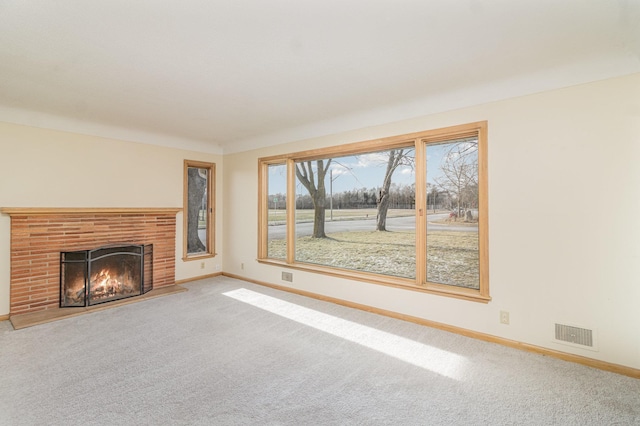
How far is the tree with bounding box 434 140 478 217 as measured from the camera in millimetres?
3095

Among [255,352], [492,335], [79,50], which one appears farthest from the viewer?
[492,335]

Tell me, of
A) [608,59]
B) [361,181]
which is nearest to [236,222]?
[361,181]

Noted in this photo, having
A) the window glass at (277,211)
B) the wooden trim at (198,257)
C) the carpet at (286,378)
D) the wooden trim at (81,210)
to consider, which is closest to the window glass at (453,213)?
the carpet at (286,378)

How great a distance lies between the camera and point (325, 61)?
239 cm

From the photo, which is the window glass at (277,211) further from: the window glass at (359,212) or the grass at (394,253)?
the window glass at (359,212)

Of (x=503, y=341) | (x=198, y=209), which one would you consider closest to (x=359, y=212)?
(x=503, y=341)

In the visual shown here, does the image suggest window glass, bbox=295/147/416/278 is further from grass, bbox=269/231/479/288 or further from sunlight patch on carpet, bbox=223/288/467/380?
sunlight patch on carpet, bbox=223/288/467/380

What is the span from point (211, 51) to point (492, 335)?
354 cm

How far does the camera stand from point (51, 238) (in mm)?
3762

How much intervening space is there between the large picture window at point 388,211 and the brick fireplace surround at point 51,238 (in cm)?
201

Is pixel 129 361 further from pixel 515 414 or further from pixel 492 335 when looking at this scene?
pixel 492 335

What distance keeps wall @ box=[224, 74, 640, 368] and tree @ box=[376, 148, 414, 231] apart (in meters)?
0.55

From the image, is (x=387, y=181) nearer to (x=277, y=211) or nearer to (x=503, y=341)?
(x=277, y=211)

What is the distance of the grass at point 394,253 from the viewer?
124 inches
